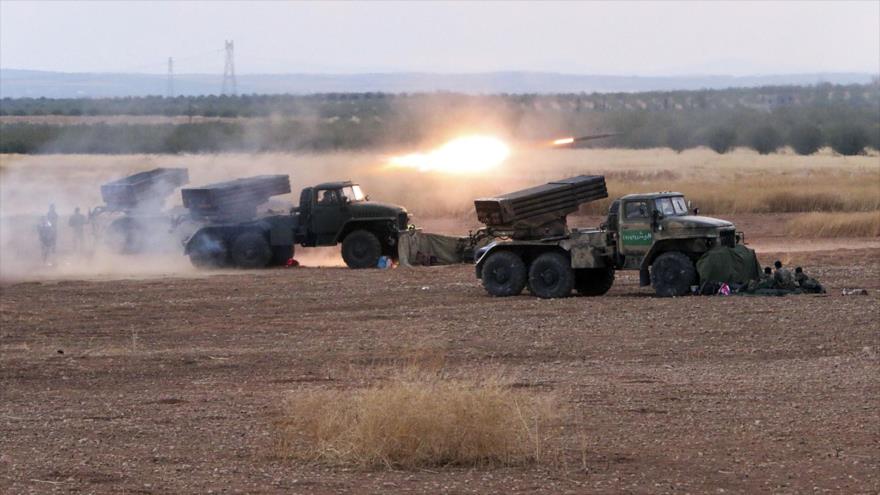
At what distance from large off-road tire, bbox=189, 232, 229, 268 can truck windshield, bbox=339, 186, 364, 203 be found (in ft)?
10.2

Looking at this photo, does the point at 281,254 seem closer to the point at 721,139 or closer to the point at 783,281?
the point at 783,281

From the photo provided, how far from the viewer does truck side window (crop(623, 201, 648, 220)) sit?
24.4 m

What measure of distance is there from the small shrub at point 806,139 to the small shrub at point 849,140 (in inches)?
48.1

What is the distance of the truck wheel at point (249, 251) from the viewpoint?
33.9 meters

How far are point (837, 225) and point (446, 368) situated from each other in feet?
74.5

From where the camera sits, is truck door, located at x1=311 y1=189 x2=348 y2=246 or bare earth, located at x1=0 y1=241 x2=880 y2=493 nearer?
bare earth, located at x1=0 y1=241 x2=880 y2=493

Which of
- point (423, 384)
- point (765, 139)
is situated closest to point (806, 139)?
point (765, 139)

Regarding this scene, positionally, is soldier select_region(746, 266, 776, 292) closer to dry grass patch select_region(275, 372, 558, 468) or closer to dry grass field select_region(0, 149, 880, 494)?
dry grass field select_region(0, 149, 880, 494)

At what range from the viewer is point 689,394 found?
619 inches

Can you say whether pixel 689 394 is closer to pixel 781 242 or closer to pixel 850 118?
Answer: pixel 781 242

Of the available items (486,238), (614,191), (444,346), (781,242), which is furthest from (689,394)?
(614,191)

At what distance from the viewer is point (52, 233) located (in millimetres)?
35781

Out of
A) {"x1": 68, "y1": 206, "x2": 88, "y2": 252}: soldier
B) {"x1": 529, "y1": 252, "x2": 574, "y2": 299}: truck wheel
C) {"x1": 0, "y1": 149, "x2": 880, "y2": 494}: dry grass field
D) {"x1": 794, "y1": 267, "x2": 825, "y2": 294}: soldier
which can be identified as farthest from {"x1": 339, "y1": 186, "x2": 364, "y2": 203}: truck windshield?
{"x1": 794, "y1": 267, "x2": 825, "y2": 294}: soldier

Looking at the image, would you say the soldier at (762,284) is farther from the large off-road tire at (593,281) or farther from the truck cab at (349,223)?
the truck cab at (349,223)
